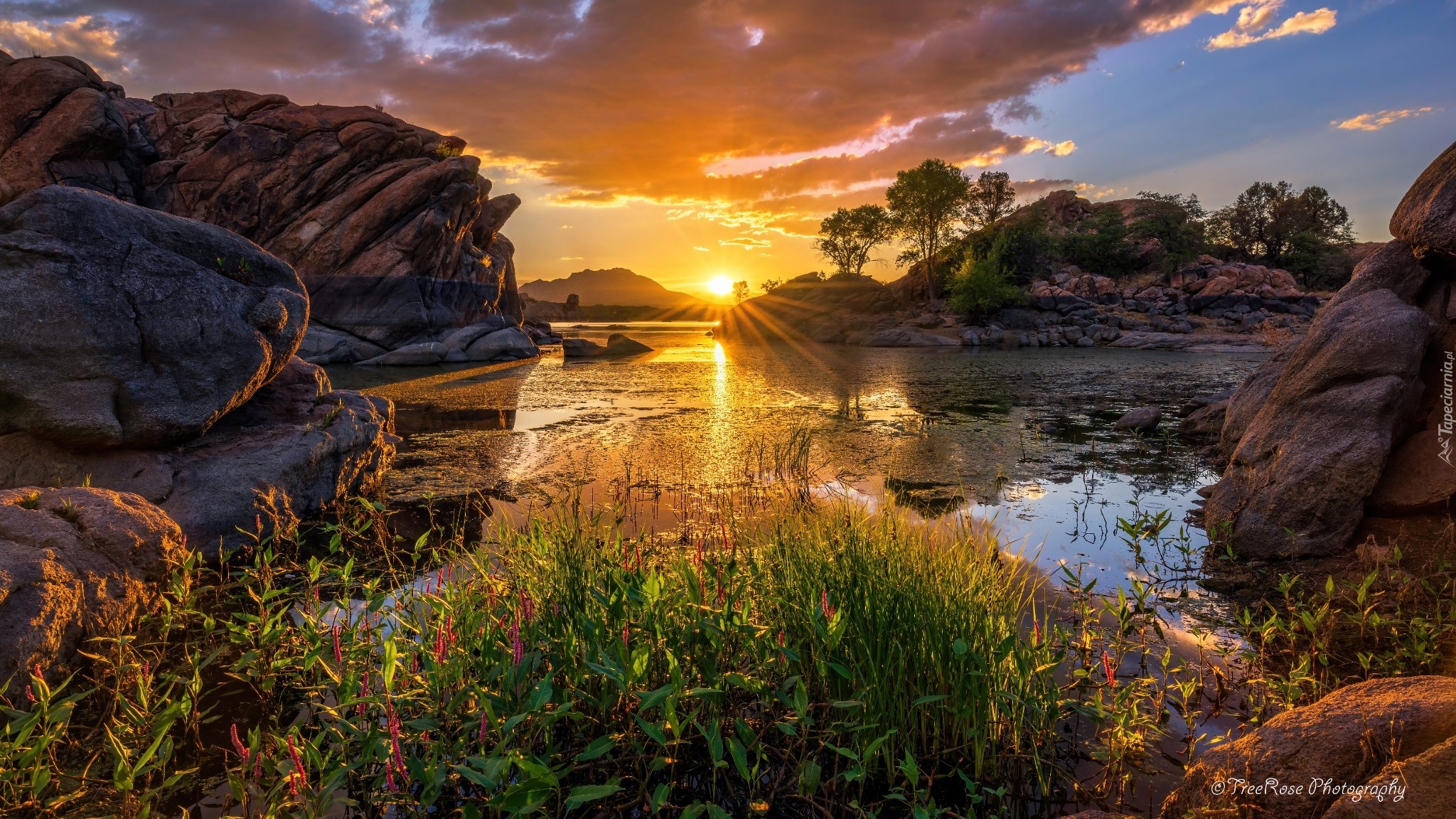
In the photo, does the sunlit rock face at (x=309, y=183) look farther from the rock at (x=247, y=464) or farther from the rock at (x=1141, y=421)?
the rock at (x=1141, y=421)

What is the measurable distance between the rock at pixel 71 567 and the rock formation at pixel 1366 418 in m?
8.78

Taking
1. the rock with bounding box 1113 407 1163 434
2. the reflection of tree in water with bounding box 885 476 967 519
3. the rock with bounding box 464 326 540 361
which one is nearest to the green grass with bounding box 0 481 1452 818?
the reflection of tree in water with bounding box 885 476 967 519

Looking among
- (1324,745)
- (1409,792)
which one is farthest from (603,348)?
(1409,792)

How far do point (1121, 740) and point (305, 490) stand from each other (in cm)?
812

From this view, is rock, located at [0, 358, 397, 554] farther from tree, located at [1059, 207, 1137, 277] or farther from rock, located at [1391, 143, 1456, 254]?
tree, located at [1059, 207, 1137, 277]

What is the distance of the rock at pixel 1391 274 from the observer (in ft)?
21.7

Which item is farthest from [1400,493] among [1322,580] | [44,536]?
[44,536]

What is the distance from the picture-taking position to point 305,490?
7500 millimetres

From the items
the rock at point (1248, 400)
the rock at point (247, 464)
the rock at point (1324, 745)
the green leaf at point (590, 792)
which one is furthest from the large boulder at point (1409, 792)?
the rock at point (1248, 400)

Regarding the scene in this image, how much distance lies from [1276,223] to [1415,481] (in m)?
77.2

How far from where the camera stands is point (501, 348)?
109 feet

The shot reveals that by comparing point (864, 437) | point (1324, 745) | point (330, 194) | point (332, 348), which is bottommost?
point (864, 437)

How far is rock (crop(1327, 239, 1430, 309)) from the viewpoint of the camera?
6629 millimetres

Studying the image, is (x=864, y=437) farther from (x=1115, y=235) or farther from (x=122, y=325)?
(x=1115, y=235)
